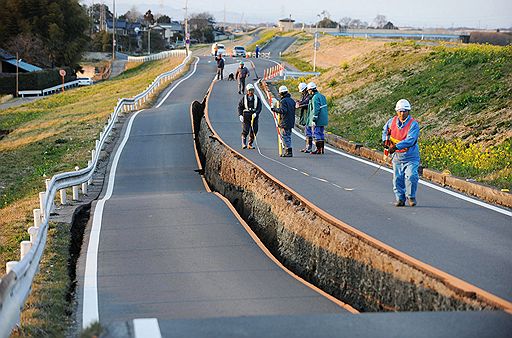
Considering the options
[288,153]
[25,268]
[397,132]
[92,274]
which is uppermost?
[397,132]

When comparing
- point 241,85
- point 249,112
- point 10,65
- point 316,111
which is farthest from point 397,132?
point 10,65

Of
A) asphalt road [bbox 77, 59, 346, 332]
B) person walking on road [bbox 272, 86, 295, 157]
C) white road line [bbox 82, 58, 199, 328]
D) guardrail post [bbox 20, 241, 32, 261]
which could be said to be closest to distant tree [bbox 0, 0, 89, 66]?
person walking on road [bbox 272, 86, 295, 157]

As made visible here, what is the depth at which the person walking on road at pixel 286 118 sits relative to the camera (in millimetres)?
18078

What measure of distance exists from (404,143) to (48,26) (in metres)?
76.7

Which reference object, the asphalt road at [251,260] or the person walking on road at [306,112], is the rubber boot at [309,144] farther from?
the asphalt road at [251,260]

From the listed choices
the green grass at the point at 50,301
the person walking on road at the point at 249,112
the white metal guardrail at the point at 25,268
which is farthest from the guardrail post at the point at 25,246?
the person walking on road at the point at 249,112

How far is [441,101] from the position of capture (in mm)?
21984

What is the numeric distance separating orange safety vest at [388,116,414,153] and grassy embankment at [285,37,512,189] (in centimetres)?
291

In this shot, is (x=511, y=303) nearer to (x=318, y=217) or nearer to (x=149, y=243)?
(x=318, y=217)

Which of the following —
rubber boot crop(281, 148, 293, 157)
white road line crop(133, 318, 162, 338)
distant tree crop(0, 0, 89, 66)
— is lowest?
rubber boot crop(281, 148, 293, 157)

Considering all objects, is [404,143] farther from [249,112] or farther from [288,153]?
[249,112]

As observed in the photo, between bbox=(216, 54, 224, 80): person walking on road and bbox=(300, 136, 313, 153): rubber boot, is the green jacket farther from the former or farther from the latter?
bbox=(216, 54, 224, 80): person walking on road

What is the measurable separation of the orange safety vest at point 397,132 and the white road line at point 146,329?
20.1 feet

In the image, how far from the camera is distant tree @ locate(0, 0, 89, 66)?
3211 inches
